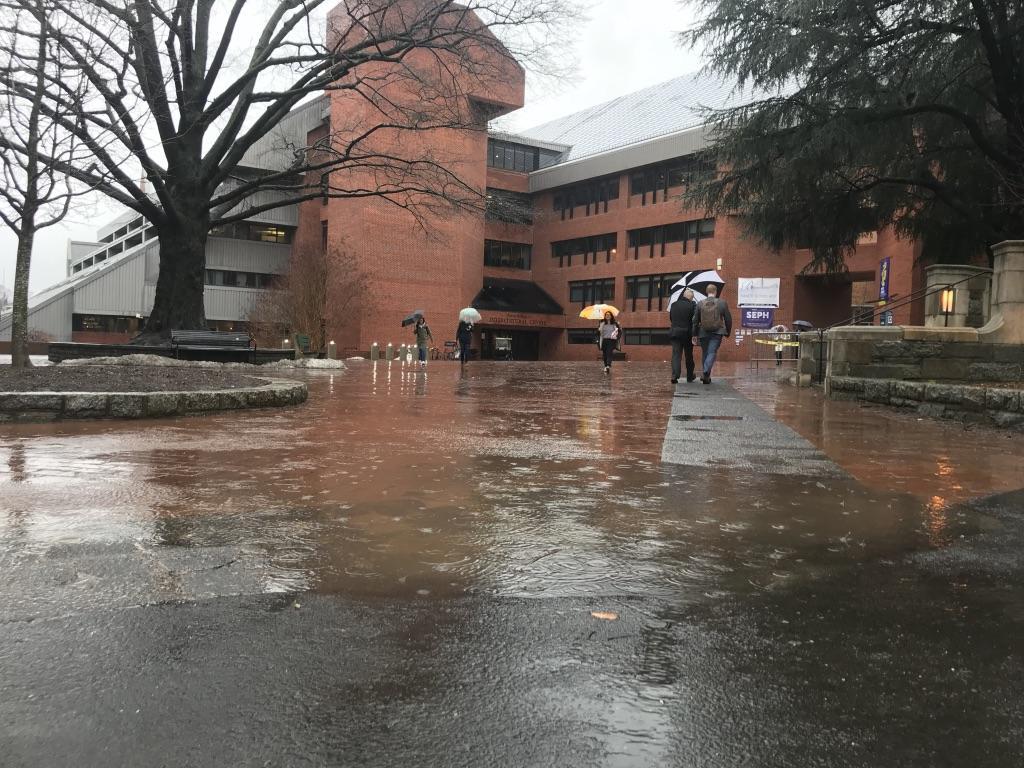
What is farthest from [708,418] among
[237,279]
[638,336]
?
[237,279]

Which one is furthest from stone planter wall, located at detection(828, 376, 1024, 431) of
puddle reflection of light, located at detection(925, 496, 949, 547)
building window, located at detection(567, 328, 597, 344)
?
building window, located at detection(567, 328, 597, 344)

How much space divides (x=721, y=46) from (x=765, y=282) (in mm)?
24431

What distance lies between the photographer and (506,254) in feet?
180

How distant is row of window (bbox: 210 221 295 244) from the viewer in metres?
48.8

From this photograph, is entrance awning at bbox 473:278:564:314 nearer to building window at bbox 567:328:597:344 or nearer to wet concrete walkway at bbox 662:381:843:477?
building window at bbox 567:328:597:344

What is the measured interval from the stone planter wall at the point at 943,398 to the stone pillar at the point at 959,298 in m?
3.75

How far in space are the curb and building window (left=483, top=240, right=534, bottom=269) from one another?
4523 centimetres

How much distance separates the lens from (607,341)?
22.1 meters

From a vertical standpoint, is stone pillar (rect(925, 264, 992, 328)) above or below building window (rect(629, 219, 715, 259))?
below

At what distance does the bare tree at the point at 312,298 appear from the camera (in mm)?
36156

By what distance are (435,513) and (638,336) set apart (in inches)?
1821

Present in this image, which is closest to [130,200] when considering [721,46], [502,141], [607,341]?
[607,341]

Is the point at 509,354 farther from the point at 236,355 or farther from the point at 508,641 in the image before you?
the point at 508,641

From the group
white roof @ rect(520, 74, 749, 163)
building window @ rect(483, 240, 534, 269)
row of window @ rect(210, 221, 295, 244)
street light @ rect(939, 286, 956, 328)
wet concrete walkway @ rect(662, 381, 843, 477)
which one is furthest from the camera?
building window @ rect(483, 240, 534, 269)
